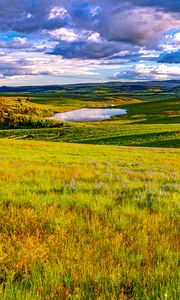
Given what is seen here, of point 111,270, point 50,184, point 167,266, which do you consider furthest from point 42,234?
point 50,184

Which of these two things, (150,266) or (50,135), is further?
(50,135)

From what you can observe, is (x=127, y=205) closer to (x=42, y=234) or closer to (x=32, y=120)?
(x=42, y=234)

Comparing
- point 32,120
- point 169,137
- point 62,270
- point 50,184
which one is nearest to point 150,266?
point 62,270

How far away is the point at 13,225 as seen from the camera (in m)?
5.14

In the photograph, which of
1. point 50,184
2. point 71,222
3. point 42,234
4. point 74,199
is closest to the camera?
point 42,234

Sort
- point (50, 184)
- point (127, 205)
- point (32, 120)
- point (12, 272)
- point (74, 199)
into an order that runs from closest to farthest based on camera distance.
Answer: point (12, 272) → point (127, 205) → point (74, 199) → point (50, 184) → point (32, 120)

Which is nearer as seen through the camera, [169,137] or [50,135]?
[169,137]

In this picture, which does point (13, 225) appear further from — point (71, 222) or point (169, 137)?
point (169, 137)

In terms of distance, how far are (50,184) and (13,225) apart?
3.70 m

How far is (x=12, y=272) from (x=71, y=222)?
1.88 metres

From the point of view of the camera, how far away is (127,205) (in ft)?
20.6

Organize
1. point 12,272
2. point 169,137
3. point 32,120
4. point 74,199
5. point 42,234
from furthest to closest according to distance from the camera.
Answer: point 32,120 → point 169,137 → point 74,199 → point 42,234 → point 12,272

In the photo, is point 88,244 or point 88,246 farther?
point 88,244

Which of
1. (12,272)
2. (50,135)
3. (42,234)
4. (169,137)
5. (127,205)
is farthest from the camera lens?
(50,135)
